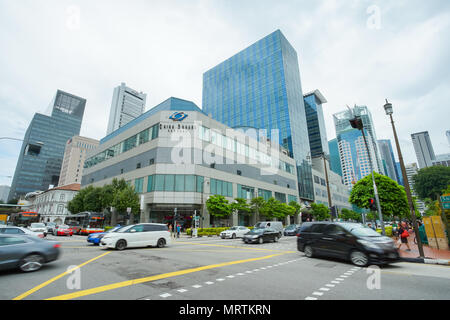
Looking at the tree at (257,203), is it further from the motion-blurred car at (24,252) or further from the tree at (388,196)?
the motion-blurred car at (24,252)

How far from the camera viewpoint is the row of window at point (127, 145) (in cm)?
3909

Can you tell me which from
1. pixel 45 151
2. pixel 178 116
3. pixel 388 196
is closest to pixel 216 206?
pixel 178 116

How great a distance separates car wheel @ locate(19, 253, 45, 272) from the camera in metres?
7.46

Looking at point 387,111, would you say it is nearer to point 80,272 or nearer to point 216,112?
point 80,272

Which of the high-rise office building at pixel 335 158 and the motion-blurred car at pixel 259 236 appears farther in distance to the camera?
the high-rise office building at pixel 335 158

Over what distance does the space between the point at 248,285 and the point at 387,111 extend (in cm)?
1332

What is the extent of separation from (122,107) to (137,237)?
635 ft

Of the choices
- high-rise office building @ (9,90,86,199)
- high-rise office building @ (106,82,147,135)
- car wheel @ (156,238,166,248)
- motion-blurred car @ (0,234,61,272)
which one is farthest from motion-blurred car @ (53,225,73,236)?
high-rise office building @ (106,82,147,135)

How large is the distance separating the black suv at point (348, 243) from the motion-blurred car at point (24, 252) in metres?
11.4

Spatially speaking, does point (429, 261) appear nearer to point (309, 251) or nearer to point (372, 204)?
point (309, 251)

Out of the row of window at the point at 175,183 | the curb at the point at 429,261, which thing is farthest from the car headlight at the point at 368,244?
the row of window at the point at 175,183

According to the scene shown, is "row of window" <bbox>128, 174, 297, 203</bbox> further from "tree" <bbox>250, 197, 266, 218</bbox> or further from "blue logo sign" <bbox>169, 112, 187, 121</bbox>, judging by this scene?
"blue logo sign" <bbox>169, 112, 187, 121</bbox>
